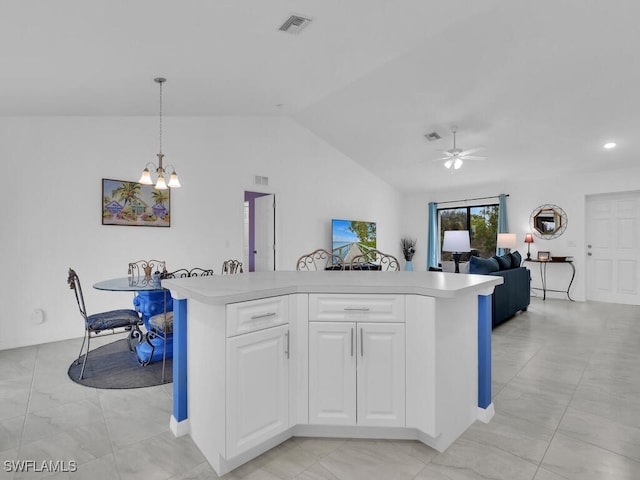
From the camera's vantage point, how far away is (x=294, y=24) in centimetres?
284

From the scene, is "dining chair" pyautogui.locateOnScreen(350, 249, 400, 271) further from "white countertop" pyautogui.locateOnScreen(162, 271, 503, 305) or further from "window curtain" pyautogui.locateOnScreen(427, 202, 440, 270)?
"window curtain" pyautogui.locateOnScreen(427, 202, 440, 270)

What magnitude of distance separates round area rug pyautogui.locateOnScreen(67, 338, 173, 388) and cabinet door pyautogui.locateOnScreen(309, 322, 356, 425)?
153 cm

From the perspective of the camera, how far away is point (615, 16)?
310 centimetres

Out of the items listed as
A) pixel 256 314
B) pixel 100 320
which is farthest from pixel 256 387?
pixel 100 320

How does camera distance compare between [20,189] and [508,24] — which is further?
[20,189]

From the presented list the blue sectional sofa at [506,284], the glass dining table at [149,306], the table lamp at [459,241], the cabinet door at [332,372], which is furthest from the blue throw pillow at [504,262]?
the glass dining table at [149,306]

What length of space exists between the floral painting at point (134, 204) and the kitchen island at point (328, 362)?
2898 mm

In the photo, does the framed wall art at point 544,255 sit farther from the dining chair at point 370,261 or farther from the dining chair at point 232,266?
the dining chair at point 232,266

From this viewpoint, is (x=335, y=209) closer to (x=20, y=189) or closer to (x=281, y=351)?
(x=20, y=189)

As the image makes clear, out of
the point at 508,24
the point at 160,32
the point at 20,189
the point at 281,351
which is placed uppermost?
the point at 508,24

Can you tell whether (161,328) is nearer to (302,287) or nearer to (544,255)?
(302,287)

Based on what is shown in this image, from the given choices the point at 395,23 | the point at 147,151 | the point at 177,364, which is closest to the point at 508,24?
the point at 395,23

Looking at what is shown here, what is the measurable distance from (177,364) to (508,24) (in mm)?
4028

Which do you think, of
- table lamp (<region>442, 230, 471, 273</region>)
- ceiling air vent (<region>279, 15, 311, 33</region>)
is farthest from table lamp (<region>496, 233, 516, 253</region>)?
ceiling air vent (<region>279, 15, 311, 33</region>)
